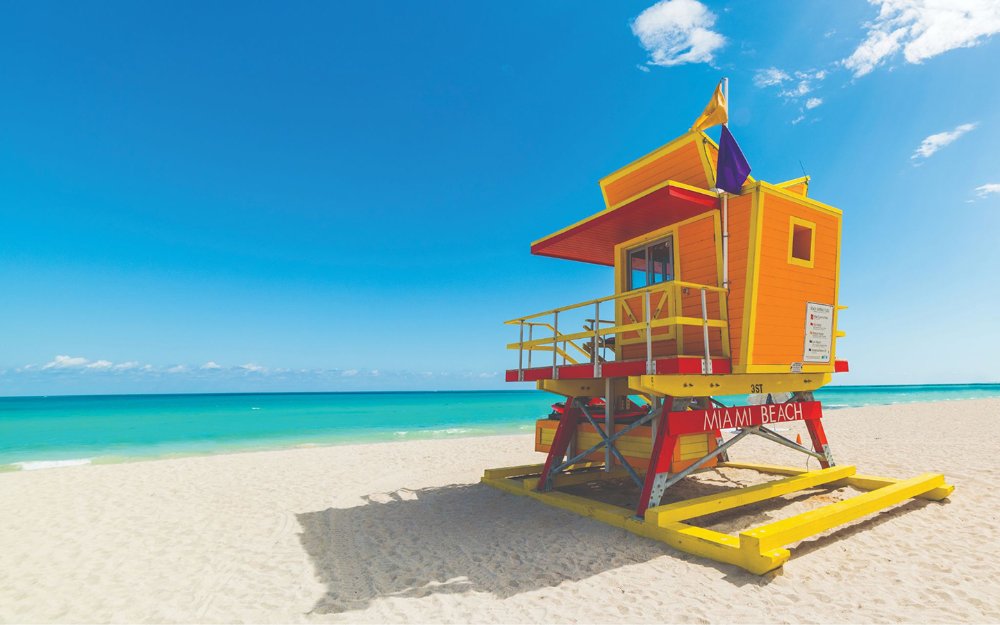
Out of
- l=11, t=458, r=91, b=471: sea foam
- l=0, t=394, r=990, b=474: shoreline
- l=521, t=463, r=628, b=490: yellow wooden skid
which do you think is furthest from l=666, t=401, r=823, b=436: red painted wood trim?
l=11, t=458, r=91, b=471: sea foam

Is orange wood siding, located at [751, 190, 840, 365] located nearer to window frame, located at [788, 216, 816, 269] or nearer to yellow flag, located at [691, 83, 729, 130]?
window frame, located at [788, 216, 816, 269]

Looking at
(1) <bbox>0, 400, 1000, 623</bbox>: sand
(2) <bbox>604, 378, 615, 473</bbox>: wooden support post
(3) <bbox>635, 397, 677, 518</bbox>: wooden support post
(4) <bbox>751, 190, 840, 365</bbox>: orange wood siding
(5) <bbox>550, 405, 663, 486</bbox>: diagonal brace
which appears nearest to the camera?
(1) <bbox>0, 400, 1000, 623</bbox>: sand

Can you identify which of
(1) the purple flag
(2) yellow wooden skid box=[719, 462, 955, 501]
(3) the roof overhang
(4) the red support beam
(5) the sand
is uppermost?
(1) the purple flag

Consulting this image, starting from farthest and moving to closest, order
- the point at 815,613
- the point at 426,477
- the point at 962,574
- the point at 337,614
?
1. the point at 426,477
2. the point at 962,574
3. the point at 337,614
4. the point at 815,613

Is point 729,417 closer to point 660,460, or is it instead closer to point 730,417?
point 730,417

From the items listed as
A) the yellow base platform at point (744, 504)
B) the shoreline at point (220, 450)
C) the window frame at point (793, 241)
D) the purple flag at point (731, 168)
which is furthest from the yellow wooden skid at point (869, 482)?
the shoreline at point (220, 450)

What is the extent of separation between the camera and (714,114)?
8.75 meters

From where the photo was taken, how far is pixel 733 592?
5.38m

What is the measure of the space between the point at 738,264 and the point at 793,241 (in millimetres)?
1511

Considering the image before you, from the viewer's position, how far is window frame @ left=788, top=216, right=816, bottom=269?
27.2 feet

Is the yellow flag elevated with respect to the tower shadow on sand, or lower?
elevated

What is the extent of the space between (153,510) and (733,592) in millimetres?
10994

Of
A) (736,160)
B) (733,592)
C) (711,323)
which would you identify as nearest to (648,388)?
(711,323)

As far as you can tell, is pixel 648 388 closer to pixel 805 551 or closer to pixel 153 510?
pixel 805 551
